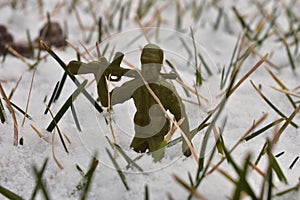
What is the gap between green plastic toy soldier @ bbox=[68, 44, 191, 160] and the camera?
82 centimetres

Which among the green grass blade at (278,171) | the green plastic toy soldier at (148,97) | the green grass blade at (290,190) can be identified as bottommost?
the green grass blade at (290,190)

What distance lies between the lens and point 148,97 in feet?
2.70

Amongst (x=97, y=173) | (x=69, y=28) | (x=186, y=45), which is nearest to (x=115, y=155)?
(x=97, y=173)

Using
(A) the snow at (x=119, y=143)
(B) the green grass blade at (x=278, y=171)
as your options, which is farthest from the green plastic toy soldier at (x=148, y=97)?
(B) the green grass blade at (x=278, y=171)

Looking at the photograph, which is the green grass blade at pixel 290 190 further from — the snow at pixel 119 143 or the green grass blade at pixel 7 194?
the green grass blade at pixel 7 194

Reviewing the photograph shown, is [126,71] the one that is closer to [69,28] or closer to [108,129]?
[108,129]

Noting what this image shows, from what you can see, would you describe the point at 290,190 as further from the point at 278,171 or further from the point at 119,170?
the point at 119,170

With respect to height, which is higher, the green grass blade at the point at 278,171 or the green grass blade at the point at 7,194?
the green grass blade at the point at 7,194

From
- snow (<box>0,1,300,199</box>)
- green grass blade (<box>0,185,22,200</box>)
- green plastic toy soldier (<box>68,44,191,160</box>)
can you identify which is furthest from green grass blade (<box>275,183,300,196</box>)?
green grass blade (<box>0,185,22,200</box>)

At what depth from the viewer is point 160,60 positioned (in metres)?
0.84

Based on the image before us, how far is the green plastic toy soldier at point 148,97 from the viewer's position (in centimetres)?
82

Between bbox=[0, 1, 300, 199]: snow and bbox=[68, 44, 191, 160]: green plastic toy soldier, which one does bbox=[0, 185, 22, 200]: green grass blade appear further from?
bbox=[68, 44, 191, 160]: green plastic toy soldier

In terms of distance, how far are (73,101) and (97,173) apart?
194 millimetres

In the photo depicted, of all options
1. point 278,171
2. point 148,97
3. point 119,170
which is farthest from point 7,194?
point 278,171
